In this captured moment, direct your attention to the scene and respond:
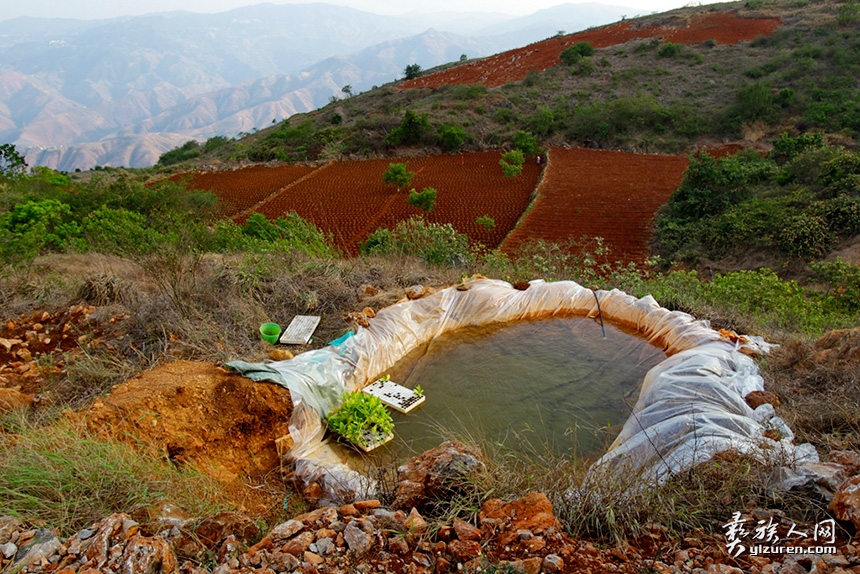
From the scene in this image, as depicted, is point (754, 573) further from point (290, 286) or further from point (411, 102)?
point (411, 102)

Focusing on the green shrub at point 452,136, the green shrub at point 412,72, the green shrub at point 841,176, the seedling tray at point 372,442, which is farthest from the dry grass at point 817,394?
the green shrub at point 412,72

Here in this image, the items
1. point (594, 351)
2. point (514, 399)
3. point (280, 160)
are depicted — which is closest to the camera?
point (514, 399)

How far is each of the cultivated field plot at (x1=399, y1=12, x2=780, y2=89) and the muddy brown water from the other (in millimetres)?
26035

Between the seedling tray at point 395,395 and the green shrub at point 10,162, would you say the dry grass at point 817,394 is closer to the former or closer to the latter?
the seedling tray at point 395,395

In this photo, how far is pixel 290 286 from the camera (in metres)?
5.41

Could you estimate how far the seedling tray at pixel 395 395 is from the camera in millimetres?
4016

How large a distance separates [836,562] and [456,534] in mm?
1457

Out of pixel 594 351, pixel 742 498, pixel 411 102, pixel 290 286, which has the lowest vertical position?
pixel 594 351

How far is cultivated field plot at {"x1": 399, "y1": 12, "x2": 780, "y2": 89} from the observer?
27.0m

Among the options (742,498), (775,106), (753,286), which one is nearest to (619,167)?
(775,106)

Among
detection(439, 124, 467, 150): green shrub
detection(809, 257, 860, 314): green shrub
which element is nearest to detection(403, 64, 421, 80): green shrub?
detection(439, 124, 467, 150): green shrub

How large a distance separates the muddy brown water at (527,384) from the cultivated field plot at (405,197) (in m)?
6.66

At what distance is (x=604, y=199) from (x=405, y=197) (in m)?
6.19

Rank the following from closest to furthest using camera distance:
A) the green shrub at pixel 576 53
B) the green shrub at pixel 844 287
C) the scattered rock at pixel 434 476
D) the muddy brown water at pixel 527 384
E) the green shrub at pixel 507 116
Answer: the scattered rock at pixel 434 476
the muddy brown water at pixel 527 384
the green shrub at pixel 844 287
the green shrub at pixel 507 116
the green shrub at pixel 576 53
